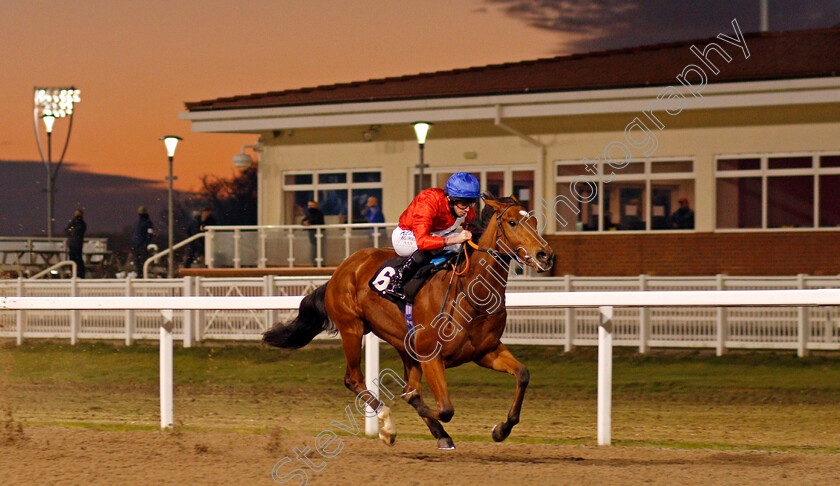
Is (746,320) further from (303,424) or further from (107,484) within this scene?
(107,484)

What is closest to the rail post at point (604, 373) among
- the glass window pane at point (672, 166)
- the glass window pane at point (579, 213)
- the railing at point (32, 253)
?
the glass window pane at point (579, 213)

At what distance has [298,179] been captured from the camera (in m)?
20.2

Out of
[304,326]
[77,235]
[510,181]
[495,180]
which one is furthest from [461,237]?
[77,235]

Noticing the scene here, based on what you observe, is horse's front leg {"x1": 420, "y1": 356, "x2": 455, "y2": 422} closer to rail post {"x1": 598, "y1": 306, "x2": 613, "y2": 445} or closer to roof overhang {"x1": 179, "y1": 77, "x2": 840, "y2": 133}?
rail post {"x1": 598, "y1": 306, "x2": 613, "y2": 445}

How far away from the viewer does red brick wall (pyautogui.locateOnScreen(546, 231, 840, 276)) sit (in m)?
16.3

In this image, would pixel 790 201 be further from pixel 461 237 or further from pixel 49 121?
pixel 49 121

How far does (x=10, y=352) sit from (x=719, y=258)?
11026mm

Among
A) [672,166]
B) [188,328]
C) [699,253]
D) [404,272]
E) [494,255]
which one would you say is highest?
[672,166]

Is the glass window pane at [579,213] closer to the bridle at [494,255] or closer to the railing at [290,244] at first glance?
the railing at [290,244]

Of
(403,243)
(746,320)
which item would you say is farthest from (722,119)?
(403,243)

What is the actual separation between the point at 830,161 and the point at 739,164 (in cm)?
142

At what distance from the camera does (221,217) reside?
5675 cm

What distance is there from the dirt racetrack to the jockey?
983mm

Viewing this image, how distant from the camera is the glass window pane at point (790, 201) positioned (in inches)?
651
